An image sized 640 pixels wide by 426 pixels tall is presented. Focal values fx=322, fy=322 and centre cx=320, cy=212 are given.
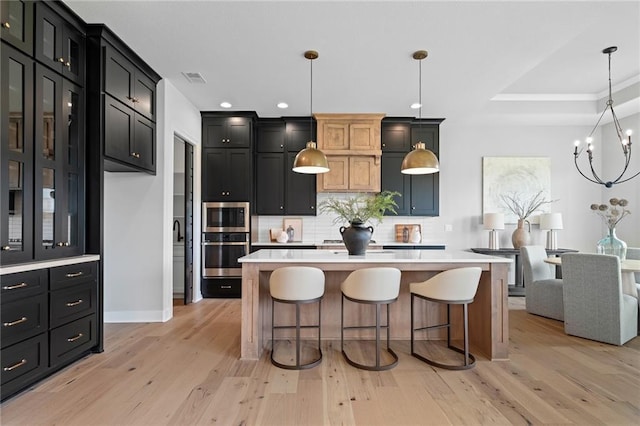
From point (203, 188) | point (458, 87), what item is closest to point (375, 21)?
point (458, 87)

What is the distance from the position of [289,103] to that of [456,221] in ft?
11.8

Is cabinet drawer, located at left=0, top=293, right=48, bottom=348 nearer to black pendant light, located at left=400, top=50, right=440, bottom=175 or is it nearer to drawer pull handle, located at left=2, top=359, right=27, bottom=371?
drawer pull handle, located at left=2, top=359, right=27, bottom=371

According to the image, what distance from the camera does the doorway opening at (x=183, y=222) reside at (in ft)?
15.7

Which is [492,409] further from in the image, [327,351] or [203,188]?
[203,188]

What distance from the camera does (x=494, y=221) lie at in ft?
17.4

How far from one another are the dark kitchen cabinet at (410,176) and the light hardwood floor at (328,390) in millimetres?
2754

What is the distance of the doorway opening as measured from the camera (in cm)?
479

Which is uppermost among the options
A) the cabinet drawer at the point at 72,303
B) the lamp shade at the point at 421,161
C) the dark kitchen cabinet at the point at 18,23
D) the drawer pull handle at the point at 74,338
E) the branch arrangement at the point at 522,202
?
the dark kitchen cabinet at the point at 18,23

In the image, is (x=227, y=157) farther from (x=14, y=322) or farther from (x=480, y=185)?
(x=480, y=185)

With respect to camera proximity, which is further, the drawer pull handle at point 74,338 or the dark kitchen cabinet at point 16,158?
the drawer pull handle at point 74,338

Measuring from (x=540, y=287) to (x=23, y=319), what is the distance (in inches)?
206

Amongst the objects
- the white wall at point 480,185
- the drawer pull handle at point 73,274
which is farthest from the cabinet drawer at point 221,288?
the drawer pull handle at point 73,274

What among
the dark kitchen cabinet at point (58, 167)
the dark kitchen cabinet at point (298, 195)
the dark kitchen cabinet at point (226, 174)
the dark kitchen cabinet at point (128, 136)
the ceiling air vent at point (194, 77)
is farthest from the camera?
the dark kitchen cabinet at point (298, 195)

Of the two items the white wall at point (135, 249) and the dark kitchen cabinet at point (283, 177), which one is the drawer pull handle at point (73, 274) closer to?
the white wall at point (135, 249)
